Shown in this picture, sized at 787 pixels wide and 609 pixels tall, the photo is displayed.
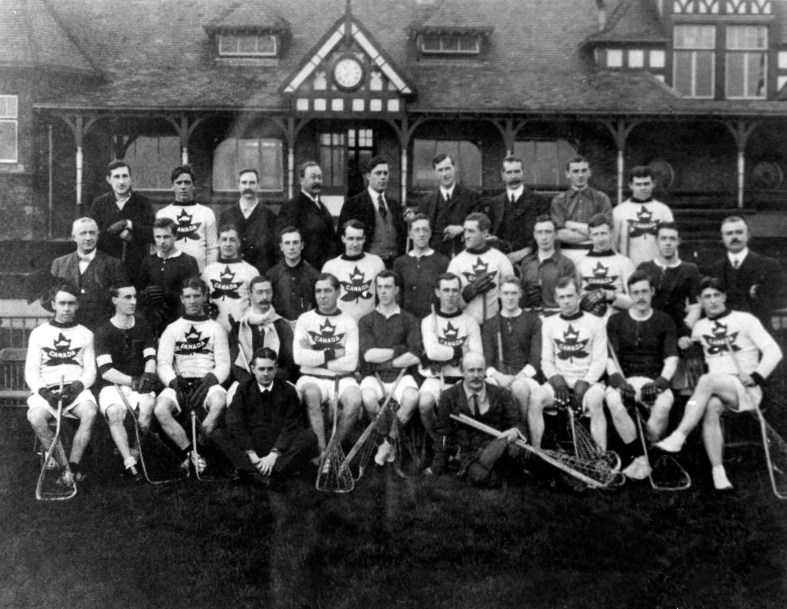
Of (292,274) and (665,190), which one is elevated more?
(665,190)

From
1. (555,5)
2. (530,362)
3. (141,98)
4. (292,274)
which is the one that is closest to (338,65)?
(141,98)

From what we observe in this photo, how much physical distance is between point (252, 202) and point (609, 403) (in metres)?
3.95

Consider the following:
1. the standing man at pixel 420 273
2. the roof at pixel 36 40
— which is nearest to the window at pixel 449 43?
the roof at pixel 36 40

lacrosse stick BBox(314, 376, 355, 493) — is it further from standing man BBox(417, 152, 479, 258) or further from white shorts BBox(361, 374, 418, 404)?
standing man BBox(417, 152, 479, 258)

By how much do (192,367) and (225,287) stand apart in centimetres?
96

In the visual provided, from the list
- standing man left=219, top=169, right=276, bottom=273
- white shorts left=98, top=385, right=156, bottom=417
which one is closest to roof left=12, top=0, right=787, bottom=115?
standing man left=219, top=169, right=276, bottom=273

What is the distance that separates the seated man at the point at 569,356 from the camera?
626 centimetres

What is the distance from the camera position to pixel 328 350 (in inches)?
264

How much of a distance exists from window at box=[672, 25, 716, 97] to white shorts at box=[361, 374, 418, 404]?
14.1 metres

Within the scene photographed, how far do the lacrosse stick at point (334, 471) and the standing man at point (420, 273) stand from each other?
4.93ft

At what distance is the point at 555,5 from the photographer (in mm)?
18625

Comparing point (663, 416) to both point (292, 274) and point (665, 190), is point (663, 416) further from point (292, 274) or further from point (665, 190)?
point (665, 190)

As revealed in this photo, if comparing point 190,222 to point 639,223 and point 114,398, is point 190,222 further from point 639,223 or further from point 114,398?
point 639,223

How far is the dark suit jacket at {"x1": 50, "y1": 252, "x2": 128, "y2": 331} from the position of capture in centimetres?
705
